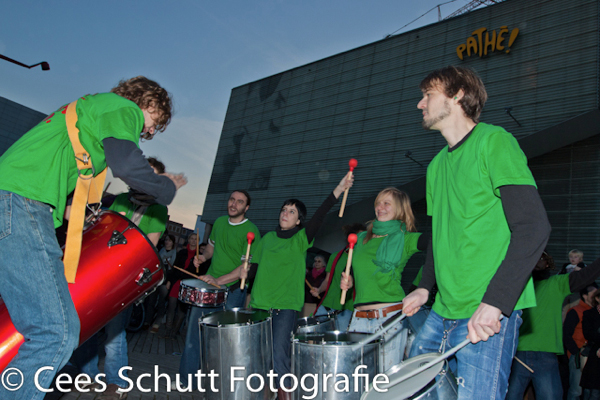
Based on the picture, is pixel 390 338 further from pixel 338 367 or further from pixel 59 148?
pixel 59 148

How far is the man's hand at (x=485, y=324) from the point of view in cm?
143

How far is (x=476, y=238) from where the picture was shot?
1.68 metres

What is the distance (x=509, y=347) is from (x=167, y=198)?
5.22ft

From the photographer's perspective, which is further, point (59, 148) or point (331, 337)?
point (331, 337)

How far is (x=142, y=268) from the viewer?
8.50 feet

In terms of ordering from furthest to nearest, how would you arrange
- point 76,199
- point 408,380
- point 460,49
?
1. point 460,49
2. point 76,199
3. point 408,380

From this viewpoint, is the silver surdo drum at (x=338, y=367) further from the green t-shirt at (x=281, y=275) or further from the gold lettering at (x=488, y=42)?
the gold lettering at (x=488, y=42)

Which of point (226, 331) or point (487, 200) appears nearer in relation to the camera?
point (487, 200)

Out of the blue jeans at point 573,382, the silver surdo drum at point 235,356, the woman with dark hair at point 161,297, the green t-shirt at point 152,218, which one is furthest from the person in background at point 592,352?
the woman with dark hair at point 161,297

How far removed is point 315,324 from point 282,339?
1.22ft

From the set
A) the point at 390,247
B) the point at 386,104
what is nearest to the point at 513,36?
the point at 386,104

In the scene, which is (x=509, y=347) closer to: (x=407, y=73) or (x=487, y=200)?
(x=487, y=200)

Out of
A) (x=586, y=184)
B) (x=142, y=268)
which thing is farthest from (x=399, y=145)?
(x=142, y=268)

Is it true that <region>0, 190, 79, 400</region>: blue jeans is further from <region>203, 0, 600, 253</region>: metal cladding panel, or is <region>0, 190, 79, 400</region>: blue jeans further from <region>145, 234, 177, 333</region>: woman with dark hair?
<region>203, 0, 600, 253</region>: metal cladding panel
